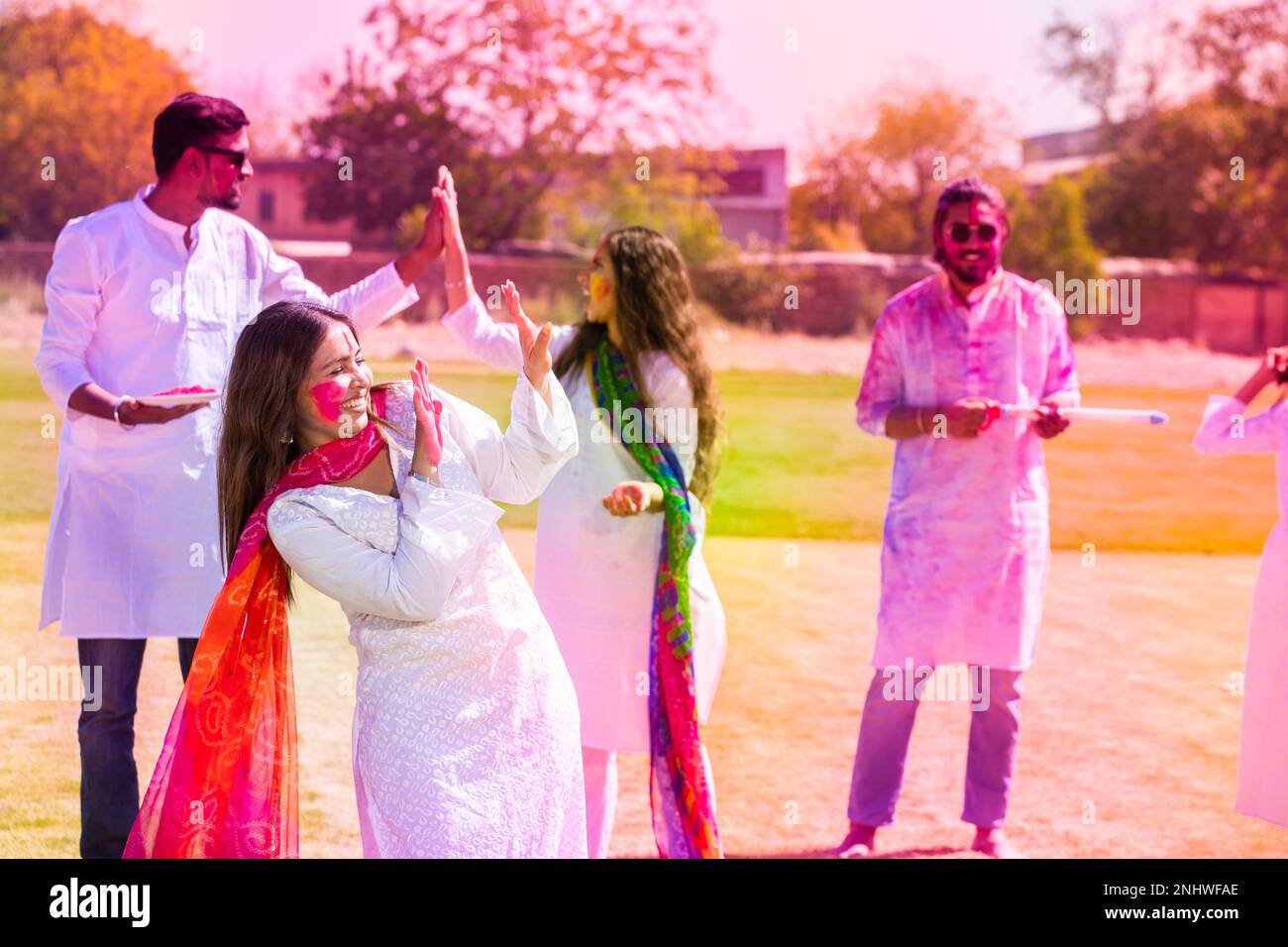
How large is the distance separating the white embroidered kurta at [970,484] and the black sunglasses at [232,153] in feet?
6.88

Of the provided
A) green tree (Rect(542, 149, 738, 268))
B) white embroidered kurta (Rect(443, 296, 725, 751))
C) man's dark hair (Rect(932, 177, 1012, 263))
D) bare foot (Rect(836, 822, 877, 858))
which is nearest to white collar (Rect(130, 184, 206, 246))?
white embroidered kurta (Rect(443, 296, 725, 751))

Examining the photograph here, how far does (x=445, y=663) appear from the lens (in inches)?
129

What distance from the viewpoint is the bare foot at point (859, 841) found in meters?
5.16

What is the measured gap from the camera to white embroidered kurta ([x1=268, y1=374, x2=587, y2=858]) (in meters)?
3.20

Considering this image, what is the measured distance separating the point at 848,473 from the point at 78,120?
17564 millimetres

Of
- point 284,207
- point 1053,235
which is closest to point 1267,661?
point 284,207

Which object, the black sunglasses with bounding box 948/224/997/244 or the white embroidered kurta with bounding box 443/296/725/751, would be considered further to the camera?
the black sunglasses with bounding box 948/224/997/244

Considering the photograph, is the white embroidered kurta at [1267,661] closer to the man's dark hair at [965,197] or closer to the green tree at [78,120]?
the man's dark hair at [965,197]

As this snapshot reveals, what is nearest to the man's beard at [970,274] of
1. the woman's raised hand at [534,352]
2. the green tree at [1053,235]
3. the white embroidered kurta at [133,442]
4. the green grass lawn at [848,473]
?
the white embroidered kurta at [133,442]

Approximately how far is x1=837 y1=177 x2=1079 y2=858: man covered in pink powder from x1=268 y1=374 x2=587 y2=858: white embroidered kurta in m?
2.04

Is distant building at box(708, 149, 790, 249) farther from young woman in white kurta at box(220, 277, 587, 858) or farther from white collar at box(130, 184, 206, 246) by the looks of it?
young woman in white kurta at box(220, 277, 587, 858)

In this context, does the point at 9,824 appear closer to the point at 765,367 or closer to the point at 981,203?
the point at 981,203

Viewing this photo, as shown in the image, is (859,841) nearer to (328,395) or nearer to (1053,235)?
(328,395)

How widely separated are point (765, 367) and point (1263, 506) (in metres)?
13.0
